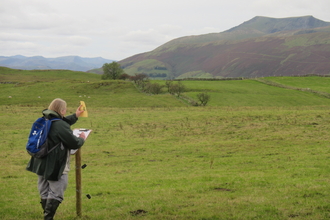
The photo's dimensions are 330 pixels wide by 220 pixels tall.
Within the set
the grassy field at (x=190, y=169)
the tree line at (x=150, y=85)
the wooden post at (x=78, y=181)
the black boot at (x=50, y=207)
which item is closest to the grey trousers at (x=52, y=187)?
the black boot at (x=50, y=207)

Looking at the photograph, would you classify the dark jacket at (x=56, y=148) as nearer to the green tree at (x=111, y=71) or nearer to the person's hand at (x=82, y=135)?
the person's hand at (x=82, y=135)

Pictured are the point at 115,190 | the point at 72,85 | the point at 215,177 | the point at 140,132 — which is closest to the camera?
the point at 115,190

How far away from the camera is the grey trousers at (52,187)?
8.80 metres

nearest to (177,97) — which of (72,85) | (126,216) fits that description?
(72,85)

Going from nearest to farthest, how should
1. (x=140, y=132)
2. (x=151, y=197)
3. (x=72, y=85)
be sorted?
1. (x=151, y=197)
2. (x=140, y=132)
3. (x=72, y=85)

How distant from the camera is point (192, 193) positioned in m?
13.1

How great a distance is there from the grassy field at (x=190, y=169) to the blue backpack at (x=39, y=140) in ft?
9.58

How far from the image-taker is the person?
855 centimetres

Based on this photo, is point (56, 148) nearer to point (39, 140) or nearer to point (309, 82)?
point (39, 140)

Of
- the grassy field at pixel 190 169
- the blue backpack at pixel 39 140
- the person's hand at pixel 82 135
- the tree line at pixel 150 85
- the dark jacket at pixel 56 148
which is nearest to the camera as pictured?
the blue backpack at pixel 39 140

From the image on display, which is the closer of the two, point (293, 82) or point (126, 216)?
point (126, 216)

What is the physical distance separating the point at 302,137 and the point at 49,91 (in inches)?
2856

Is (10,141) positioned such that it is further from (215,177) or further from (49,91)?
(49,91)

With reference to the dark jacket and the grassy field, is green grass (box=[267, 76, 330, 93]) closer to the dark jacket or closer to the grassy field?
the grassy field
